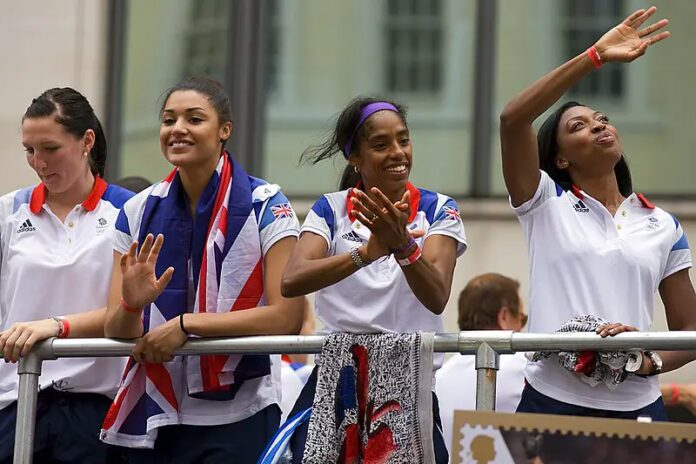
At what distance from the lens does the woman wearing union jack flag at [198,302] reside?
18.7 ft

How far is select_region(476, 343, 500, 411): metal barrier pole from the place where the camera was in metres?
5.31

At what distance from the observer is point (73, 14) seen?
1178 centimetres

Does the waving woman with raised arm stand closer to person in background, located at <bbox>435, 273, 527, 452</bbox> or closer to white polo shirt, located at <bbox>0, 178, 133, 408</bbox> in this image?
person in background, located at <bbox>435, 273, 527, 452</bbox>

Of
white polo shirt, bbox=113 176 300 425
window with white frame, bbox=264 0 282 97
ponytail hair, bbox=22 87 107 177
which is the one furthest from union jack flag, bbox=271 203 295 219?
window with white frame, bbox=264 0 282 97

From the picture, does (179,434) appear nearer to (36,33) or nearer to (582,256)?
(582,256)

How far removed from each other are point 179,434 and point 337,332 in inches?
27.4

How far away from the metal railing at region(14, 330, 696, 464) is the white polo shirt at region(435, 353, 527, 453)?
45.4 inches

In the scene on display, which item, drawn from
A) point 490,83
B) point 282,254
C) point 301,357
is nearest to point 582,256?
point 282,254

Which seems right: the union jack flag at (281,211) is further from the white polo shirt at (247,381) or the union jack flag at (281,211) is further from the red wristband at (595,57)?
the red wristband at (595,57)

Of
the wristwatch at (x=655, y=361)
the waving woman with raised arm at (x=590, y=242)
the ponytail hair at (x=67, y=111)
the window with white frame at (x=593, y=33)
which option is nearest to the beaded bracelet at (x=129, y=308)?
the ponytail hair at (x=67, y=111)

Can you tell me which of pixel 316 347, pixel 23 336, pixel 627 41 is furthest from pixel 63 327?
pixel 627 41

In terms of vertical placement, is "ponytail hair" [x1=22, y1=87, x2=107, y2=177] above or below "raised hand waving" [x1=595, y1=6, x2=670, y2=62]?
below

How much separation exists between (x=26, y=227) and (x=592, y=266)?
2128 mm

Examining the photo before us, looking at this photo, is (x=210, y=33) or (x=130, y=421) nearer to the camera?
(x=130, y=421)
